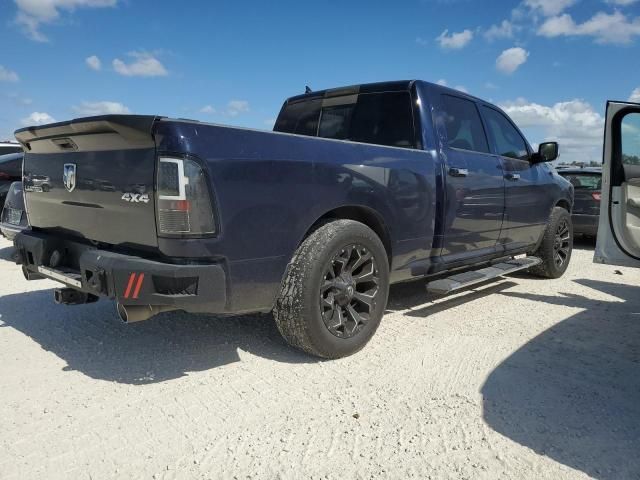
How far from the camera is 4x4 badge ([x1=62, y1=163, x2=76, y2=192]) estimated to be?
3.10 m

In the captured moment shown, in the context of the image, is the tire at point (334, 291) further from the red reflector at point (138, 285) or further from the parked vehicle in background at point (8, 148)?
the parked vehicle in background at point (8, 148)

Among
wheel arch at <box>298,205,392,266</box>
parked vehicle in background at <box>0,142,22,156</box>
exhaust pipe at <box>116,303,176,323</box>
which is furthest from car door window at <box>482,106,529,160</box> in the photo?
parked vehicle in background at <box>0,142,22,156</box>

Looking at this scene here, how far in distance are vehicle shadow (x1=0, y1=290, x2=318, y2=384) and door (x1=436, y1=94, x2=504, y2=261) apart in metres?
1.73

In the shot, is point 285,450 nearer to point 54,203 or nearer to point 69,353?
point 69,353

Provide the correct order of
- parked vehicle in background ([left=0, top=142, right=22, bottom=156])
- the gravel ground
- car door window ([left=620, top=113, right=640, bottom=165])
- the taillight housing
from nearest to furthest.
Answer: the gravel ground → the taillight housing → car door window ([left=620, top=113, right=640, bottom=165]) → parked vehicle in background ([left=0, top=142, right=22, bottom=156])

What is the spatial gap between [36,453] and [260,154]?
180 cm

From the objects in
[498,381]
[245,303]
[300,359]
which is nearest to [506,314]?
[498,381]

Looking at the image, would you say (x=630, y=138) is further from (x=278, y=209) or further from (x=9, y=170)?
(x=9, y=170)

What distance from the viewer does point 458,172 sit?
164 inches

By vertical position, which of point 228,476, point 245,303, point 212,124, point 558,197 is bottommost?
point 228,476

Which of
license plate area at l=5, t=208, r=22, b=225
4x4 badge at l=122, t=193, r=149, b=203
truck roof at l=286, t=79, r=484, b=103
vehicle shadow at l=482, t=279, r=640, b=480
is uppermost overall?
truck roof at l=286, t=79, r=484, b=103

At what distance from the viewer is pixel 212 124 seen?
2584 millimetres

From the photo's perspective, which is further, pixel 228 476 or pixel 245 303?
pixel 245 303

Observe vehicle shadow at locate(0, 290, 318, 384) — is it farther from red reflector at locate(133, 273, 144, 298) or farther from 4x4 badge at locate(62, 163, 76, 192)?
4x4 badge at locate(62, 163, 76, 192)
